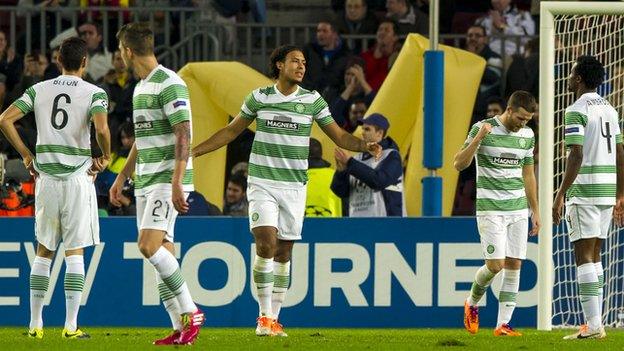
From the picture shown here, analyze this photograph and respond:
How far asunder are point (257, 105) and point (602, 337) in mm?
2973

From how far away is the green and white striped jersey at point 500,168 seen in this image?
41.3ft

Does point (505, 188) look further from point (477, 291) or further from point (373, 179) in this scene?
point (373, 179)

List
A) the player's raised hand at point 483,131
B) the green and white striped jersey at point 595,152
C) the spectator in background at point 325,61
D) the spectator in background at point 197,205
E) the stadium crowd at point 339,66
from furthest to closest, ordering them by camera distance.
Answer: the spectator in background at point 325,61
the stadium crowd at point 339,66
the spectator in background at point 197,205
the player's raised hand at point 483,131
the green and white striped jersey at point 595,152

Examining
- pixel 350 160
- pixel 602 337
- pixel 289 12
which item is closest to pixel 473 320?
pixel 602 337

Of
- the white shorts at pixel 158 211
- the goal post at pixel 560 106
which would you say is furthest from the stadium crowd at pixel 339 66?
the white shorts at pixel 158 211

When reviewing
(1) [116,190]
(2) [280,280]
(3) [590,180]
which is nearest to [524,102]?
(3) [590,180]

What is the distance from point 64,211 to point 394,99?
19.7 ft

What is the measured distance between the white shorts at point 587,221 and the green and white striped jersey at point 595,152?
0.05 metres

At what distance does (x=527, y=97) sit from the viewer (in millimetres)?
12453

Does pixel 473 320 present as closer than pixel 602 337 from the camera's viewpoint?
No

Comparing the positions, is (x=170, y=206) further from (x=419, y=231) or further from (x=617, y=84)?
(x=617, y=84)

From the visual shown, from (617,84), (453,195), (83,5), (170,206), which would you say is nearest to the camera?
(170,206)

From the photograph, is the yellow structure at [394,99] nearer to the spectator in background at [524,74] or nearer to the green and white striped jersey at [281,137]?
the spectator in background at [524,74]

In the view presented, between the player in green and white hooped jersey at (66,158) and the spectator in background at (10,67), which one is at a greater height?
the spectator in background at (10,67)
